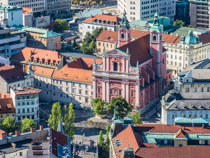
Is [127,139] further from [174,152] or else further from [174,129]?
[174,152]

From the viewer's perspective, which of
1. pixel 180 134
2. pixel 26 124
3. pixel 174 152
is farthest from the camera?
pixel 26 124

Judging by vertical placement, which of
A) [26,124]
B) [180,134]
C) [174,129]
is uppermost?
[174,129]

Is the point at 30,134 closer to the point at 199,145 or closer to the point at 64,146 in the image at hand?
the point at 64,146

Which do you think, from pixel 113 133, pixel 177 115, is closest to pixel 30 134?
pixel 113 133

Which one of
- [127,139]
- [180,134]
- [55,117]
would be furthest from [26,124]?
[180,134]

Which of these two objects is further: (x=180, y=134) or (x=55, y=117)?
(x=55, y=117)
